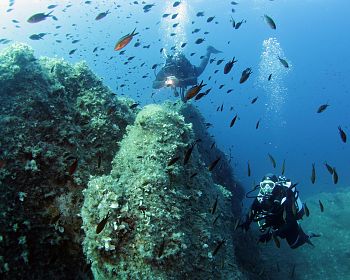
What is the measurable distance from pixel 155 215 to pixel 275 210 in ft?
11.3

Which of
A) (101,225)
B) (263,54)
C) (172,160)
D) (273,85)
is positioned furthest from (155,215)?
(273,85)

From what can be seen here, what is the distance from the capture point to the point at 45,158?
15.1 feet

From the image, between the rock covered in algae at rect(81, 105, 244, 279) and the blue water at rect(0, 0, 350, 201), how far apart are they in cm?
4318

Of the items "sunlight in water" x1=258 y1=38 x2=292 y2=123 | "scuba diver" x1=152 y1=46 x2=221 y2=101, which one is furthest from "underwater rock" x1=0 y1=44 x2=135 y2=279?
"sunlight in water" x1=258 y1=38 x2=292 y2=123

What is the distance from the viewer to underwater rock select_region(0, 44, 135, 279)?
4.19 meters

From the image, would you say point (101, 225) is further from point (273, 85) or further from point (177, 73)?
point (273, 85)

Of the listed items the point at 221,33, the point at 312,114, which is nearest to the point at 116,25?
the point at 221,33

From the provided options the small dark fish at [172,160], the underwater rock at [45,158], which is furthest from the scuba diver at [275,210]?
the underwater rock at [45,158]

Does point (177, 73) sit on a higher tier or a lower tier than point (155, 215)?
lower

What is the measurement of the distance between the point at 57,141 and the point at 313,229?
1255 centimetres

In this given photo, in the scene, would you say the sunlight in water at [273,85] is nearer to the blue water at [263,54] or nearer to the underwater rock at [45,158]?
the blue water at [263,54]

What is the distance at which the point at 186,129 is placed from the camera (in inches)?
201

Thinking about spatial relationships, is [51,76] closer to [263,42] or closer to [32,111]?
[32,111]

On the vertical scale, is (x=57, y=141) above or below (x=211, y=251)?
above
